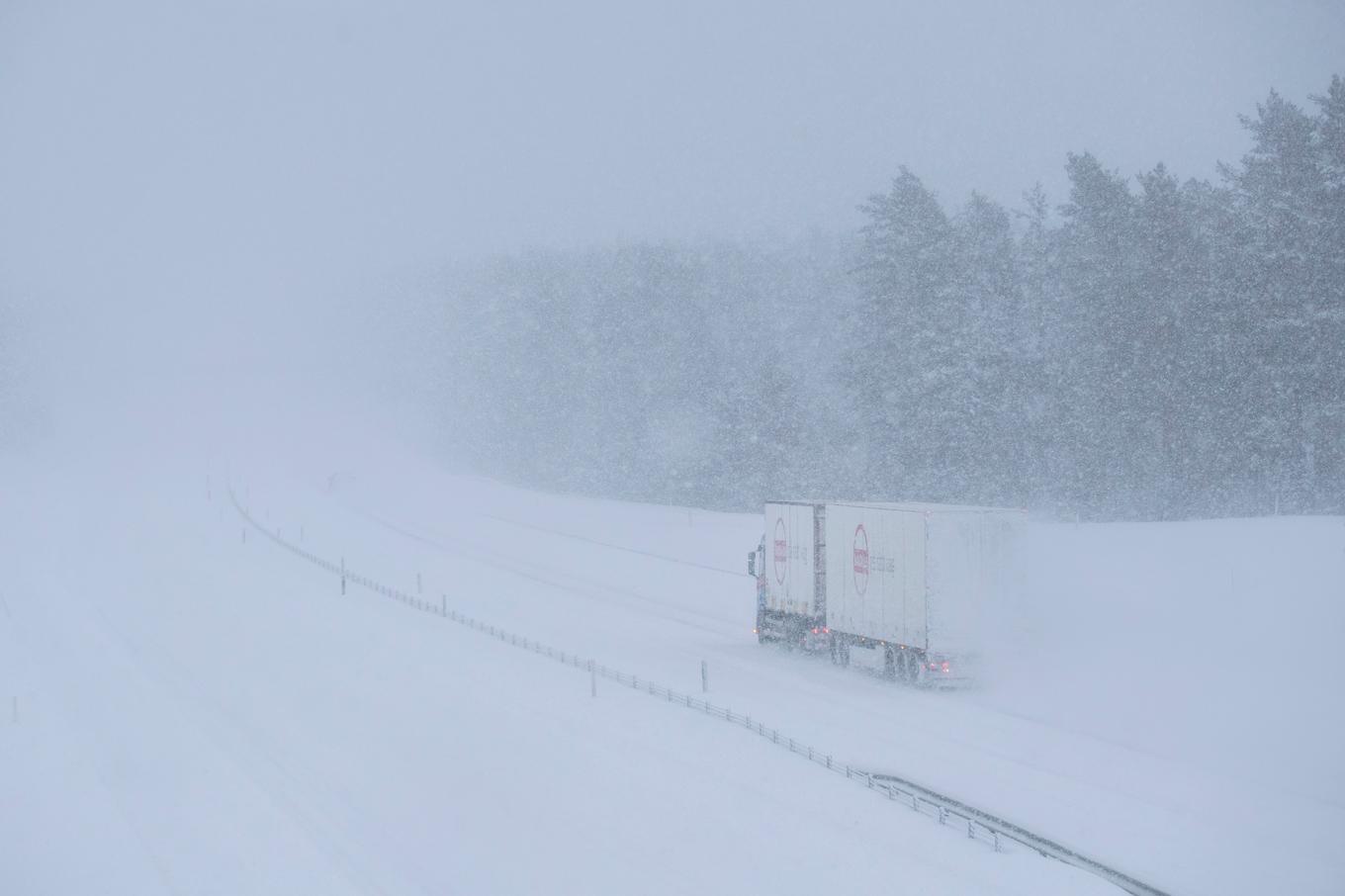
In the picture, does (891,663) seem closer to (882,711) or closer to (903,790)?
(882,711)

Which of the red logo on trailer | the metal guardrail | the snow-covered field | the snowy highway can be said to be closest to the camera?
the metal guardrail

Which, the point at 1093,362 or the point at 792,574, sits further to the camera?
the point at 1093,362

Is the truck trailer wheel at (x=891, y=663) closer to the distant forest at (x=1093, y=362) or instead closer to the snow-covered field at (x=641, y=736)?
the snow-covered field at (x=641, y=736)

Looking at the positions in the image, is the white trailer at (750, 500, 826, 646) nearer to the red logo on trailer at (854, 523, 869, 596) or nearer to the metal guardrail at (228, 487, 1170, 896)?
the red logo on trailer at (854, 523, 869, 596)

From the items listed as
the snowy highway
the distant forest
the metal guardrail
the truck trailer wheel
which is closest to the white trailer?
the snowy highway

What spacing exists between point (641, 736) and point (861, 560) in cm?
819

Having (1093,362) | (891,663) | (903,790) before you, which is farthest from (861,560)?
(1093,362)

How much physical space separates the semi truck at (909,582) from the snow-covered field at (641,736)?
0.75 m

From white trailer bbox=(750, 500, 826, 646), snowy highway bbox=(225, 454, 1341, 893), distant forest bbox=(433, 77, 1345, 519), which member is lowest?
snowy highway bbox=(225, 454, 1341, 893)

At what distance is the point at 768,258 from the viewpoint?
335 feet

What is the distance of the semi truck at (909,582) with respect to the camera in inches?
942

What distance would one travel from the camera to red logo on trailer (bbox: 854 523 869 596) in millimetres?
25812

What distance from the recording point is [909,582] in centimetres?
2433

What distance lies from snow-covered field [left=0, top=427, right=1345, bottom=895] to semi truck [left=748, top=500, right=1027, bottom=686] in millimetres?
753
